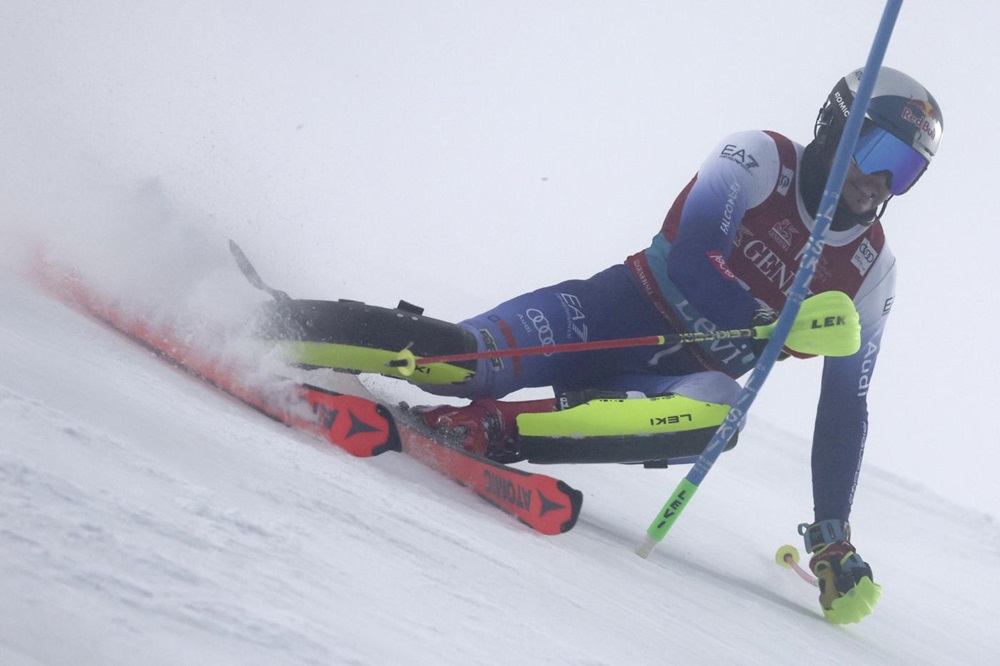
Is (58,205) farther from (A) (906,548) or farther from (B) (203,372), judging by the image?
(A) (906,548)

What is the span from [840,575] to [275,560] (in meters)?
2.09

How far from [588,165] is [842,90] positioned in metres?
9.34

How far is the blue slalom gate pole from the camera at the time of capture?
234 cm

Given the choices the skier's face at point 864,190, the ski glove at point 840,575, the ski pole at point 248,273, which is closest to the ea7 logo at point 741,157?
the skier's face at point 864,190

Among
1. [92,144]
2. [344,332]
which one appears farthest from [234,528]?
[92,144]

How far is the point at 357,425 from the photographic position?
2.24 meters

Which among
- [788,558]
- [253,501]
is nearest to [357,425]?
[253,501]

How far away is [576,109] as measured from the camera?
41.1 ft

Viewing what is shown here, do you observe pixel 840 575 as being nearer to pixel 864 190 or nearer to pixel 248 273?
pixel 864 190

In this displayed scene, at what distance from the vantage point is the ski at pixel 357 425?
2.23 metres

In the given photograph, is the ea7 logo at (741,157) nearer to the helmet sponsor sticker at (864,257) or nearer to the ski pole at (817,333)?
the helmet sponsor sticker at (864,257)

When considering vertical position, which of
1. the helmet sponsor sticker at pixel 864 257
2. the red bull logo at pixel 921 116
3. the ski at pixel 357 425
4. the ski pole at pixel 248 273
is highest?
the red bull logo at pixel 921 116

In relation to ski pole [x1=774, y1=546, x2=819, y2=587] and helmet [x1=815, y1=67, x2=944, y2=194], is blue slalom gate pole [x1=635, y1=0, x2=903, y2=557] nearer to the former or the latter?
helmet [x1=815, y1=67, x2=944, y2=194]

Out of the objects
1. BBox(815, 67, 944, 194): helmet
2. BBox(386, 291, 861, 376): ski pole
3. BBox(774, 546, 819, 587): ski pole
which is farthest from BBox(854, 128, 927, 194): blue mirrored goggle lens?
BBox(774, 546, 819, 587): ski pole
